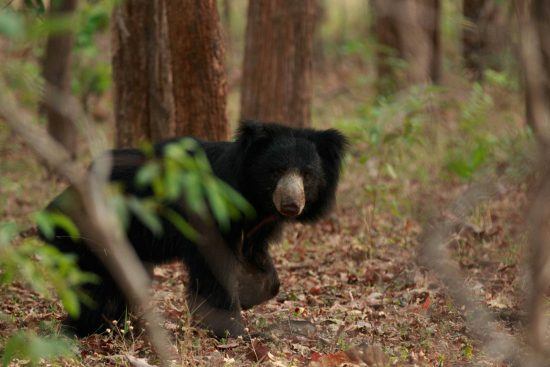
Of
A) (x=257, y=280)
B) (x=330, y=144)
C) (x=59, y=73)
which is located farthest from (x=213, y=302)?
(x=59, y=73)

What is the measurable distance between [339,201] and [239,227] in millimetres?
3358

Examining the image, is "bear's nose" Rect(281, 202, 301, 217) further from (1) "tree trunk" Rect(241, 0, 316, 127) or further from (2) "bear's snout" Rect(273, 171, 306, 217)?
(1) "tree trunk" Rect(241, 0, 316, 127)

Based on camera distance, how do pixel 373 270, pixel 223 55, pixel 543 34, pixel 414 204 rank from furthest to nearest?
pixel 414 204, pixel 223 55, pixel 373 270, pixel 543 34

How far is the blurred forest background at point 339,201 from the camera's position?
2512 mm

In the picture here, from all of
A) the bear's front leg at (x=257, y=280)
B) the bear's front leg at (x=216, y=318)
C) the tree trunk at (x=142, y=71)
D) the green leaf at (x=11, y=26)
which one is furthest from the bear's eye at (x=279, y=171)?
the green leaf at (x=11, y=26)

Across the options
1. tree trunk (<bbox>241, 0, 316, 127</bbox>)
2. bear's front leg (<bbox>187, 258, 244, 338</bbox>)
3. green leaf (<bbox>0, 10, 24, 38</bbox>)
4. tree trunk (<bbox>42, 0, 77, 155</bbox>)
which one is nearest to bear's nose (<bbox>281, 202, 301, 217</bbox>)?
bear's front leg (<bbox>187, 258, 244, 338</bbox>)

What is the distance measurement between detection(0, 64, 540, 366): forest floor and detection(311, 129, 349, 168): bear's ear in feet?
2.75

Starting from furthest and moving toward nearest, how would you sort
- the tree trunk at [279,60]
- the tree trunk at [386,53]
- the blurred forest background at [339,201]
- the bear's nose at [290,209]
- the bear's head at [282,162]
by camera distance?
1. the tree trunk at [386,53]
2. the tree trunk at [279,60]
3. the bear's head at [282,162]
4. the bear's nose at [290,209]
5. the blurred forest background at [339,201]

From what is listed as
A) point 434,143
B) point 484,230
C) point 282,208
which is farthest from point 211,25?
point 434,143

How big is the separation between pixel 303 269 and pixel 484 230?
1.57m

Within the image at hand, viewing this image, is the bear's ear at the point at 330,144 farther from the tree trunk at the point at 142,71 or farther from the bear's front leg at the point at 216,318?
the tree trunk at the point at 142,71

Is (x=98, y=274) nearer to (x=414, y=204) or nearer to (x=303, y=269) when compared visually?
(x=303, y=269)

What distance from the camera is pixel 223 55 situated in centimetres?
663

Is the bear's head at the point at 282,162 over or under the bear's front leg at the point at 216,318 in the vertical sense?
over
